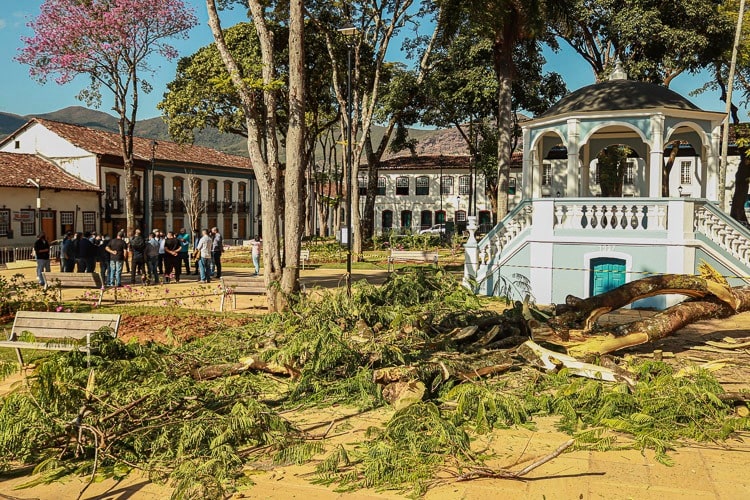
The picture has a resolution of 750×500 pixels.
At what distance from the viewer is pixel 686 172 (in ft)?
170

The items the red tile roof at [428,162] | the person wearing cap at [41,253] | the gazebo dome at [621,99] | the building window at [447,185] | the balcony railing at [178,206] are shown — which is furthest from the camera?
the building window at [447,185]

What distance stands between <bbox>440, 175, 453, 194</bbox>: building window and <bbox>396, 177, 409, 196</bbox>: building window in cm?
362

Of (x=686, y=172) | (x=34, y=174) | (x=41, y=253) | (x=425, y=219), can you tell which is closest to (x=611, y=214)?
(x=41, y=253)

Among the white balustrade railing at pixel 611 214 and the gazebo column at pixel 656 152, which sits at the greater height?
the gazebo column at pixel 656 152

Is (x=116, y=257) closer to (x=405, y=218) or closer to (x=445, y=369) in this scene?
(x=445, y=369)

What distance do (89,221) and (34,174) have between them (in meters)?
4.72

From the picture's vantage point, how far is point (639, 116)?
1560cm

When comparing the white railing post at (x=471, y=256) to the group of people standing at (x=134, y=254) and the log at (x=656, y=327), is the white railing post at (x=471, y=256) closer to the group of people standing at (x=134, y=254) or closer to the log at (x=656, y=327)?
the group of people standing at (x=134, y=254)

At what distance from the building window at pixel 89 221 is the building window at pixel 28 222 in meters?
3.85

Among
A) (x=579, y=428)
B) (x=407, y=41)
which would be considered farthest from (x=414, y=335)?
(x=407, y=41)

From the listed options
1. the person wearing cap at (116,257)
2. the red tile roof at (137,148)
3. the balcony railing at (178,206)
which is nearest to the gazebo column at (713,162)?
the person wearing cap at (116,257)

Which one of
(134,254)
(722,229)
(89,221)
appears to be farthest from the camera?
(89,221)

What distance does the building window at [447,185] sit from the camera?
60094 millimetres

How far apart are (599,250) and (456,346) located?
7651 millimetres
